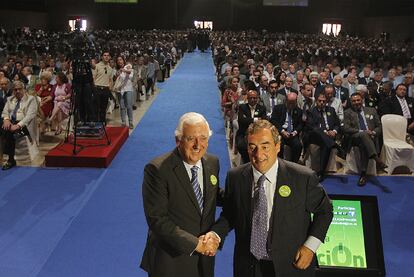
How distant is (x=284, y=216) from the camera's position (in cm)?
239

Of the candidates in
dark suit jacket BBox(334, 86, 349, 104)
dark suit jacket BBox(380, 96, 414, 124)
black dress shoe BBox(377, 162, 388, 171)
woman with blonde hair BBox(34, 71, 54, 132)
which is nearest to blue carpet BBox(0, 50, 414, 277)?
black dress shoe BBox(377, 162, 388, 171)

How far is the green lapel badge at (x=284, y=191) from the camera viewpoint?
7.83ft

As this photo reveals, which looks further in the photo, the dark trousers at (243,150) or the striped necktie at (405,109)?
the striped necktie at (405,109)

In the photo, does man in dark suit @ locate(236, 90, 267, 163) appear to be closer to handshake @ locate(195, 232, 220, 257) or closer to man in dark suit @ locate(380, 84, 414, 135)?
man in dark suit @ locate(380, 84, 414, 135)

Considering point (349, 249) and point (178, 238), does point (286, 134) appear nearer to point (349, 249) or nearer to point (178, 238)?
point (349, 249)

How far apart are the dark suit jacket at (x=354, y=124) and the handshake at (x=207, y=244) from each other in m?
5.28

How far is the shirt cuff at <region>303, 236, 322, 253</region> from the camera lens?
244cm

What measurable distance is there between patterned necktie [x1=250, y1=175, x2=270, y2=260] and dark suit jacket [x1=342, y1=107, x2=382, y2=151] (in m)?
5.18

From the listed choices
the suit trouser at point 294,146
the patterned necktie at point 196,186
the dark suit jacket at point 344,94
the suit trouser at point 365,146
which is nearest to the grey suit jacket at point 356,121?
the suit trouser at point 365,146

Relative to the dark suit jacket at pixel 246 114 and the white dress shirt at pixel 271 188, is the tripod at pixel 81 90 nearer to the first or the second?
the dark suit jacket at pixel 246 114

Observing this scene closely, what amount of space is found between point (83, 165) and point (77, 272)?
3.38 m

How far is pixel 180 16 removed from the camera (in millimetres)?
44750

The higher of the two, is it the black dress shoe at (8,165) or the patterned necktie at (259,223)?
the patterned necktie at (259,223)

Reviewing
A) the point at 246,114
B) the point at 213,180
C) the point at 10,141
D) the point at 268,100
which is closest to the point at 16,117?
the point at 10,141
